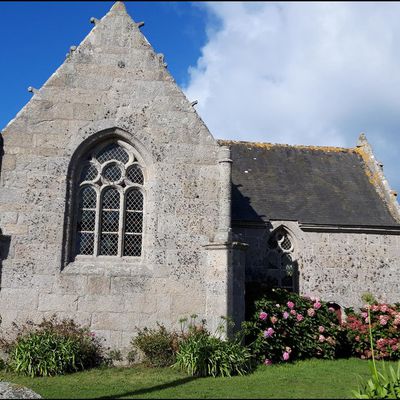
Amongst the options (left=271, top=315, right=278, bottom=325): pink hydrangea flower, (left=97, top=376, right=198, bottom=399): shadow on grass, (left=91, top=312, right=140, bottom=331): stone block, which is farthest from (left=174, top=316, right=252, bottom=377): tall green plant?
(left=271, top=315, right=278, bottom=325): pink hydrangea flower

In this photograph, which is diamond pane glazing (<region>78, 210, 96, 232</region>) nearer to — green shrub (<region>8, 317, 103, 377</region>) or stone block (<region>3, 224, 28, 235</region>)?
stone block (<region>3, 224, 28, 235</region>)

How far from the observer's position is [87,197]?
35.4 feet

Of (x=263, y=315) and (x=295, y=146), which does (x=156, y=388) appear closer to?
(x=263, y=315)

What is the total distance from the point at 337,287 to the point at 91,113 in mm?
8968

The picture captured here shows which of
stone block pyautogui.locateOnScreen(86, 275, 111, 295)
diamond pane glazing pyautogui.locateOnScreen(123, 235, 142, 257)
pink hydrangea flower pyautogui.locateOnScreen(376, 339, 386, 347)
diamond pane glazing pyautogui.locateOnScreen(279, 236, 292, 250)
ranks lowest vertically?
pink hydrangea flower pyautogui.locateOnScreen(376, 339, 386, 347)

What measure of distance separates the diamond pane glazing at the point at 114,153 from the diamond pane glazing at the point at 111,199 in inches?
29.0

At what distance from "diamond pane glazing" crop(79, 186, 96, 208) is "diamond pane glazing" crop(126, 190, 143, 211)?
77cm

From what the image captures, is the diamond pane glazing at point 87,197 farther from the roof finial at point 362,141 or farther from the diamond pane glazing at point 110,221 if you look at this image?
the roof finial at point 362,141

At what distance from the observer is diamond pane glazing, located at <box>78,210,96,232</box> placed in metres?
10.7

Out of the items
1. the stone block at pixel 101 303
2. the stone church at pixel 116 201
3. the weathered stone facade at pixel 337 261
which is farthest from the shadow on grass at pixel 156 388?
the weathered stone facade at pixel 337 261

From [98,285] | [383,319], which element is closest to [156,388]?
[98,285]

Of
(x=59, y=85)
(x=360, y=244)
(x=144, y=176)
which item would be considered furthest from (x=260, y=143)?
(x=59, y=85)

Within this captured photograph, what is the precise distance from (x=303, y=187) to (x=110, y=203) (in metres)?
7.81

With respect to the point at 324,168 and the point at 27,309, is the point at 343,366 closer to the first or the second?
the point at 27,309
